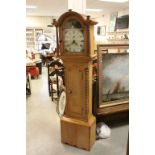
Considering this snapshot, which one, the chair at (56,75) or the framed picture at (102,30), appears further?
the framed picture at (102,30)

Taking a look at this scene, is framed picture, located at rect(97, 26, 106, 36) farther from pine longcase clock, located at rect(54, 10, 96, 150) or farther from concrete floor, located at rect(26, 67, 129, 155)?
pine longcase clock, located at rect(54, 10, 96, 150)

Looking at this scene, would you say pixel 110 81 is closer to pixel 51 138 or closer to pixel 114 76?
pixel 114 76

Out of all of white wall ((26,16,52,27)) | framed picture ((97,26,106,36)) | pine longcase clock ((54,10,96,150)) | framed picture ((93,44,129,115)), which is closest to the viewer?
pine longcase clock ((54,10,96,150))

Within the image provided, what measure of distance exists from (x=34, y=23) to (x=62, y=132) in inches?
424

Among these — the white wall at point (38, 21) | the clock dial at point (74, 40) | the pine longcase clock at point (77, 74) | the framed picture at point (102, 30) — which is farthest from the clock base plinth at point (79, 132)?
the white wall at point (38, 21)

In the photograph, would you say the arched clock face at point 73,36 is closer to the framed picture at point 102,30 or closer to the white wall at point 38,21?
the framed picture at point 102,30

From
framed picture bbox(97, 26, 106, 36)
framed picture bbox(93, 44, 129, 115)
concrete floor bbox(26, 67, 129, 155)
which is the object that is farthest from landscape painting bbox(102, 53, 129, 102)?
framed picture bbox(97, 26, 106, 36)

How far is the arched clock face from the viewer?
9.31 ft

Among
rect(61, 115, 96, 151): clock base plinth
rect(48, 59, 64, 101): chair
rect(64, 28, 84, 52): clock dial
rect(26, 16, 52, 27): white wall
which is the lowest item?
rect(61, 115, 96, 151): clock base plinth

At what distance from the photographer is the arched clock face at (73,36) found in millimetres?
2838

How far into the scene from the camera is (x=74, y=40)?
9.45ft

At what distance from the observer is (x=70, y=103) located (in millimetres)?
3107

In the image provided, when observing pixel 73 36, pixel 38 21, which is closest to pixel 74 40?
pixel 73 36
